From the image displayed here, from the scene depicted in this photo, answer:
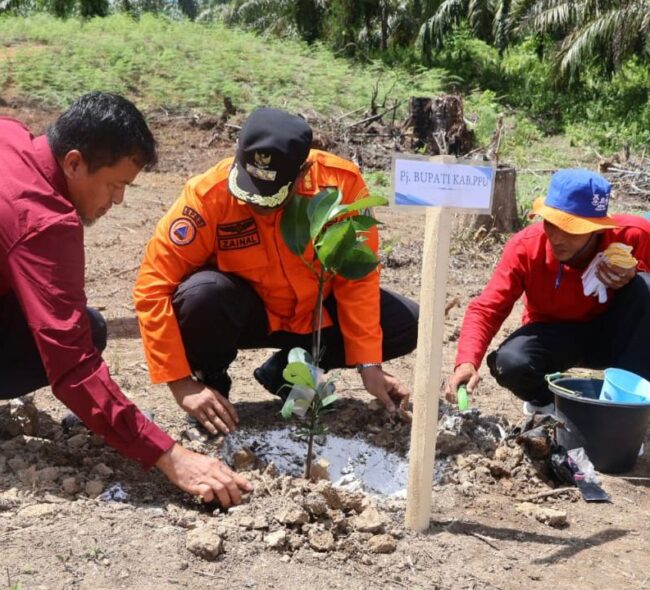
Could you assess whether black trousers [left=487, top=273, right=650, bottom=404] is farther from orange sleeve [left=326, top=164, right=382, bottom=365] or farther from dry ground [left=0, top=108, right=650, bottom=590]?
orange sleeve [left=326, top=164, right=382, bottom=365]

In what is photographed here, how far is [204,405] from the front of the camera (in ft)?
9.47

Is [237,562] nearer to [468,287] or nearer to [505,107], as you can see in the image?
[468,287]

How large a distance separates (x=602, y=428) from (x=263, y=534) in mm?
1302

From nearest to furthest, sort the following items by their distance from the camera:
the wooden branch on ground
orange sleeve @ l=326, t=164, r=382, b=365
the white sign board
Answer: the white sign board < the wooden branch on ground < orange sleeve @ l=326, t=164, r=382, b=365

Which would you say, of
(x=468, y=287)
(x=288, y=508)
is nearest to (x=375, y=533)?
(x=288, y=508)

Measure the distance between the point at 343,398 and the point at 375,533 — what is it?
1.19 m

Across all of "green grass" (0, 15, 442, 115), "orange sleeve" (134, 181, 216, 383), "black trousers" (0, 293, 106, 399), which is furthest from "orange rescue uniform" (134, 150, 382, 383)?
"green grass" (0, 15, 442, 115)

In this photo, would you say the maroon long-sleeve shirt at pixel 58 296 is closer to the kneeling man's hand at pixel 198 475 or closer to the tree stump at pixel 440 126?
the kneeling man's hand at pixel 198 475

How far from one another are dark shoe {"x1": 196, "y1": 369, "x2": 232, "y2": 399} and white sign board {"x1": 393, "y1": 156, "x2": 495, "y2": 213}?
124 cm

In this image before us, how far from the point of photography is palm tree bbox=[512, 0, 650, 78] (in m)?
15.9

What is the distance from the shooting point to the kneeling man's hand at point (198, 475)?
2393mm

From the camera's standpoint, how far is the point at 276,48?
18.0 m

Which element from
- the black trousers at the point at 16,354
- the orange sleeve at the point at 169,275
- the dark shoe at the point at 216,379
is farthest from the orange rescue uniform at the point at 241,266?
the black trousers at the point at 16,354

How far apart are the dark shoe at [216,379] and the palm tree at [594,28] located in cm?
1460
